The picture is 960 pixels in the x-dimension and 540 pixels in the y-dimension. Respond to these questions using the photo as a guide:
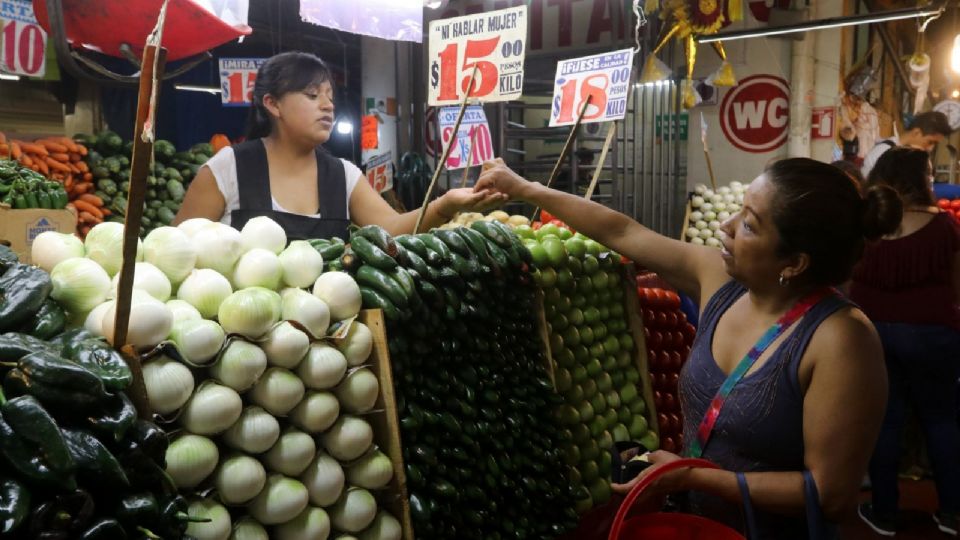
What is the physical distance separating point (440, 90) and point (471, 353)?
7.13 ft

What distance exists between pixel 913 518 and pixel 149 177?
6881mm

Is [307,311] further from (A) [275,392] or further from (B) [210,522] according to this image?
(B) [210,522]

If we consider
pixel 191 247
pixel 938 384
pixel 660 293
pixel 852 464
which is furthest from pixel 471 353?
pixel 938 384

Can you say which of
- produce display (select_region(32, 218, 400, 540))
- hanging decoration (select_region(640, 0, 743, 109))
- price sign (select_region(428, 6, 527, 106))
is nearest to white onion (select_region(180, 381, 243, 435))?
produce display (select_region(32, 218, 400, 540))

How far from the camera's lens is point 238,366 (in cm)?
203

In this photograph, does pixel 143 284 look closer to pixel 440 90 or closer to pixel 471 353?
pixel 471 353

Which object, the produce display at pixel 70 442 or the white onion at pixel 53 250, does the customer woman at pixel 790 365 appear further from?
the white onion at pixel 53 250

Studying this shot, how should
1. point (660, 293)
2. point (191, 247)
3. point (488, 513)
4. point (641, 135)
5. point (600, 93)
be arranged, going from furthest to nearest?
point (641, 135)
point (600, 93)
point (660, 293)
point (488, 513)
point (191, 247)

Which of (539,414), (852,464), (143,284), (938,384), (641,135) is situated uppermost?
(641,135)

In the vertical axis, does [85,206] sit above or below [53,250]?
below

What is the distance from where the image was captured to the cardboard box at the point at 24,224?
4.71 m

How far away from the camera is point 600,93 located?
16.2 ft

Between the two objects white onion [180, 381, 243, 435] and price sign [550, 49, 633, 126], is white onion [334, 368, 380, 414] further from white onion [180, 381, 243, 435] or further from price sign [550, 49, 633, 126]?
price sign [550, 49, 633, 126]

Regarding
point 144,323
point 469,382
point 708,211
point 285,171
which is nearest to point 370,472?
point 469,382
